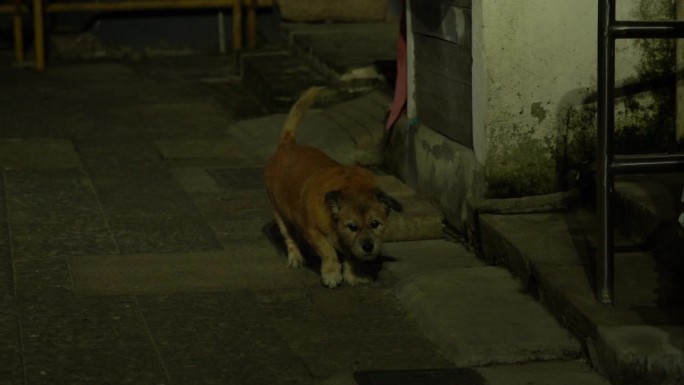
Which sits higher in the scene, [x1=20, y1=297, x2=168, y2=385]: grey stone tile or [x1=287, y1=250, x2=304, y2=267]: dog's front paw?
[x1=287, y1=250, x2=304, y2=267]: dog's front paw

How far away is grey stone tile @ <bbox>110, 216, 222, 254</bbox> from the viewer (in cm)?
752

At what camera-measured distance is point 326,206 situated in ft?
21.5

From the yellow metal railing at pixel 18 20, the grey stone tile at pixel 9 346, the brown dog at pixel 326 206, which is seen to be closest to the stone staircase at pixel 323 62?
the yellow metal railing at pixel 18 20

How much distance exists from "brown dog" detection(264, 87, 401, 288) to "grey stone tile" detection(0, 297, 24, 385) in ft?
5.04

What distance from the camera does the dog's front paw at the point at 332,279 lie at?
22.4 feet

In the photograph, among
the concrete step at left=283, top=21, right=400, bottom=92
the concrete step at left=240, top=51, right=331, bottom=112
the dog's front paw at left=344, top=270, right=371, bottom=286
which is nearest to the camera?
the dog's front paw at left=344, top=270, right=371, bottom=286

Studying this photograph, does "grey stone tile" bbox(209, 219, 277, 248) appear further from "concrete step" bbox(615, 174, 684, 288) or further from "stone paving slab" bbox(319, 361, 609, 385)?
"stone paving slab" bbox(319, 361, 609, 385)

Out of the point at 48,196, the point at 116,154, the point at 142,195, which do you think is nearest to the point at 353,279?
the point at 142,195

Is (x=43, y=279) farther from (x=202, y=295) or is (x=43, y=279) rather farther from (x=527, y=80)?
(x=527, y=80)

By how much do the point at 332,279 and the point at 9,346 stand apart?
1754 mm

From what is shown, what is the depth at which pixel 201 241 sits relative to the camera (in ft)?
25.2

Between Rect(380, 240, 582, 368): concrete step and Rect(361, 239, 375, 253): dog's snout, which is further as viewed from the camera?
Rect(361, 239, 375, 253): dog's snout

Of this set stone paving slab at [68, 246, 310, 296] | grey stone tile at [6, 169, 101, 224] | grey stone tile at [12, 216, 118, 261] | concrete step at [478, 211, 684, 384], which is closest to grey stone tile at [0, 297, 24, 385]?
stone paving slab at [68, 246, 310, 296]

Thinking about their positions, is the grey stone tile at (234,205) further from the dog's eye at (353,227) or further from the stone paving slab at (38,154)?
the dog's eye at (353,227)
